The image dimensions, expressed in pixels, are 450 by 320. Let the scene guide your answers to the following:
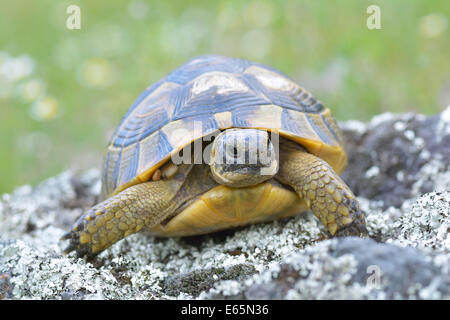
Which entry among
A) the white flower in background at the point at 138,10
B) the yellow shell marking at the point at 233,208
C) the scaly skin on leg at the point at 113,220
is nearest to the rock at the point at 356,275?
the yellow shell marking at the point at 233,208

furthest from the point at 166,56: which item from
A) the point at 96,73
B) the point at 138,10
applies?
the point at 138,10

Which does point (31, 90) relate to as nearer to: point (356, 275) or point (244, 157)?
point (244, 157)

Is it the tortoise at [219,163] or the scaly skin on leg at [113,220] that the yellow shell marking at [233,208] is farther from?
the scaly skin on leg at [113,220]

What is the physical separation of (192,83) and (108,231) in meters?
1.05

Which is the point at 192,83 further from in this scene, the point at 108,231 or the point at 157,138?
the point at 108,231

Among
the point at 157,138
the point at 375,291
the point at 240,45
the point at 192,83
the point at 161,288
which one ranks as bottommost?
the point at 161,288

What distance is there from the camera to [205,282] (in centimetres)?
230

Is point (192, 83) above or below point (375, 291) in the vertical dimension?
above

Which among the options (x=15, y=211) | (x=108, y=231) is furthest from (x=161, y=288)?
(x=15, y=211)

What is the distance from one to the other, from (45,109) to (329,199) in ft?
14.9

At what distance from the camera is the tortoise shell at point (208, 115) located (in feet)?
Answer: 9.31

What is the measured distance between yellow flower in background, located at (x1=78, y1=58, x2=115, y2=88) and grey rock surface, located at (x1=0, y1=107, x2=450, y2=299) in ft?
7.06

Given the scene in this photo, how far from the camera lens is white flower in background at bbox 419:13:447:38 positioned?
5738mm

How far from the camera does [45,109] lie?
20.2 ft
